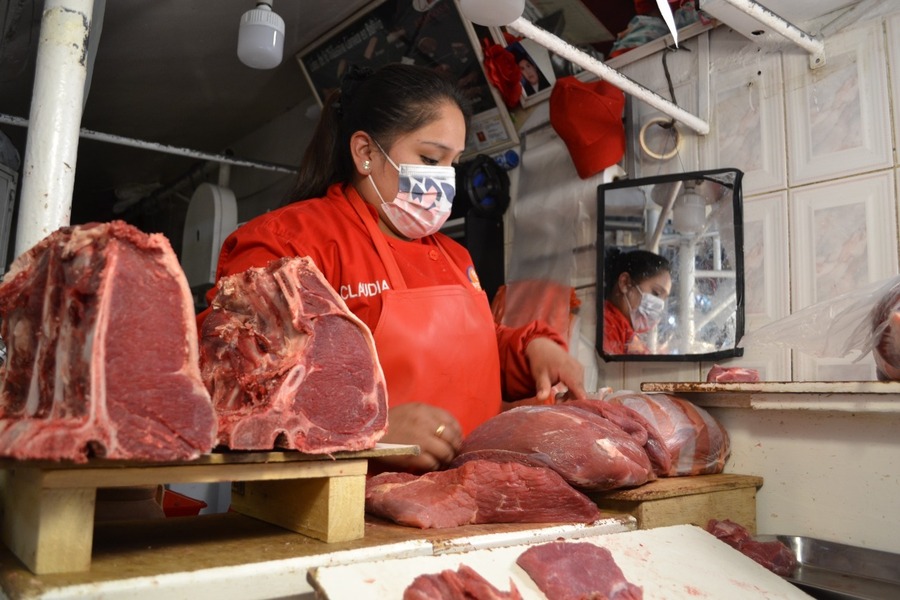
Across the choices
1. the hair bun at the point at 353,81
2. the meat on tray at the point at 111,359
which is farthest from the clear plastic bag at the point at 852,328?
the meat on tray at the point at 111,359

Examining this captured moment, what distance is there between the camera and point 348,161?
295 centimetres

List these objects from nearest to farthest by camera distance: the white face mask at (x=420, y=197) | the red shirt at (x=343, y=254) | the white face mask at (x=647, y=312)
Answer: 1. the red shirt at (x=343, y=254)
2. the white face mask at (x=420, y=197)
3. the white face mask at (x=647, y=312)

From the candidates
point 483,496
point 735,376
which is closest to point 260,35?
point 735,376

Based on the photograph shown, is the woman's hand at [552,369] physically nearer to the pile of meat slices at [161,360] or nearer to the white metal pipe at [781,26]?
the pile of meat slices at [161,360]

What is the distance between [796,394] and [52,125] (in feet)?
8.08

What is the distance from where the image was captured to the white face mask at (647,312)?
3.67 m

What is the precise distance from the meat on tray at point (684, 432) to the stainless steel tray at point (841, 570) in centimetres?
32

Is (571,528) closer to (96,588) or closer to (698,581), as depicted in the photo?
(698,581)

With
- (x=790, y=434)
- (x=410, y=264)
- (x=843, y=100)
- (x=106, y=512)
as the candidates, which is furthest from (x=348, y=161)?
(x=843, y=100)

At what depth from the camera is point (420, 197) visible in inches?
108

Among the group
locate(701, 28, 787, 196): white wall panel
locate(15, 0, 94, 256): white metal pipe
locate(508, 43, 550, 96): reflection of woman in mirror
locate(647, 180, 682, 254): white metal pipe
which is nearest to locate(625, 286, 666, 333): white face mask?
locate(647, 180, 682, 254): white metal pipe

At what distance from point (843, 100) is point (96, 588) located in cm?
335

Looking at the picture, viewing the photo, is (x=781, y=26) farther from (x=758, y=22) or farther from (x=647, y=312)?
(x=647, y=312)

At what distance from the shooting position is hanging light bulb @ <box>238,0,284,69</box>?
12.7 ft
